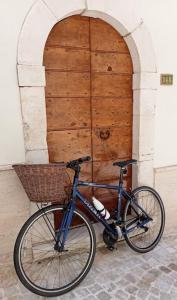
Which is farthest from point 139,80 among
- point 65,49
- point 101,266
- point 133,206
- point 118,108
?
point 101,266

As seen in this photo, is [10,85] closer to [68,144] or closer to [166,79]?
[68,144]

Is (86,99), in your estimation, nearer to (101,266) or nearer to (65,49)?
(65,49)

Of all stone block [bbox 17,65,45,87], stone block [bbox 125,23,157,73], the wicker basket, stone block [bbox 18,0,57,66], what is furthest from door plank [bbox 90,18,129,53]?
the wicker basket

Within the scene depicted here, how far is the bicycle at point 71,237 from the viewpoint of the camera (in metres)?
2.33

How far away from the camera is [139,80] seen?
2.97 meters

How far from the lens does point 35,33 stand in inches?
93.0

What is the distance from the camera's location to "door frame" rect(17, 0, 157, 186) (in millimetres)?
2365

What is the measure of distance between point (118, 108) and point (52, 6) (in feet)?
4.25

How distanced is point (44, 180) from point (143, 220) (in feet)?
4.90

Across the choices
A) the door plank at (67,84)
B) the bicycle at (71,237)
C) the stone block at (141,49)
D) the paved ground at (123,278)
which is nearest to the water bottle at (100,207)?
the bicycle at (71,237)

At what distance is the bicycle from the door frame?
→ 0.43 m

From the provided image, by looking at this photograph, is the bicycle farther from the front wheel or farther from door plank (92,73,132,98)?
door plank (92,73,132,98)

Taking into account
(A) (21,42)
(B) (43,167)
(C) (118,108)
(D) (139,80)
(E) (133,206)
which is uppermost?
(A) (21,42)

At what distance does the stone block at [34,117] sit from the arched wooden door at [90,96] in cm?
16
